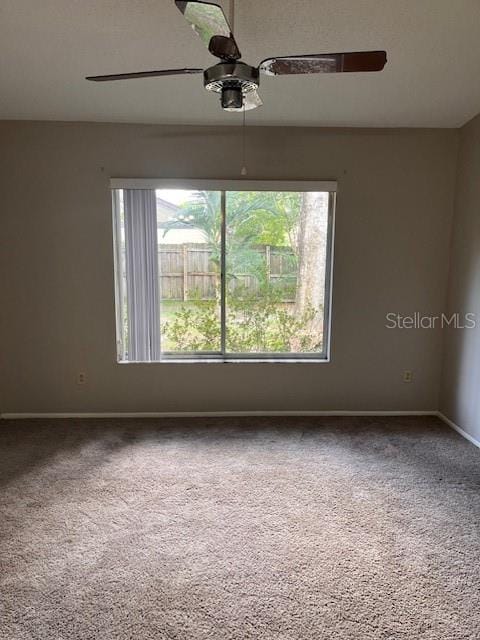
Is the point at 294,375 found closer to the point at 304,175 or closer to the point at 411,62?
the point at 304,175

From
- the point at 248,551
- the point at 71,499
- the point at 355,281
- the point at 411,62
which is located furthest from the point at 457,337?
the point at 71,499

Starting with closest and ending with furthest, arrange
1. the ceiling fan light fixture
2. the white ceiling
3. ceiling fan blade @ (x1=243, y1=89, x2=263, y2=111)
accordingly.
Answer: the ceiling fan light fixture < ceiling fan blade @ (x1=243, y1=89, x2=263, y2=111) < the white ceiling

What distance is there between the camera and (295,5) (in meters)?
2.20

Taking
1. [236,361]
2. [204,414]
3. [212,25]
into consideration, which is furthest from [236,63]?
[204,414]

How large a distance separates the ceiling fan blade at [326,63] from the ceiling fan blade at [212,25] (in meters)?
0.19

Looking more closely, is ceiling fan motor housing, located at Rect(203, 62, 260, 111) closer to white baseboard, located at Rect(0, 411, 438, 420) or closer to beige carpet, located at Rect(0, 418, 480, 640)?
beige carpet, located at Rect(0, 418, 480, 640)

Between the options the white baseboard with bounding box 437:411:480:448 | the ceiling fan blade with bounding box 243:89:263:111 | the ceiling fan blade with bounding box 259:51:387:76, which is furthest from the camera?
the white baseboard with bounding box 437:411:480:448

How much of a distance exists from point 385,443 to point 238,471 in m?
1.24

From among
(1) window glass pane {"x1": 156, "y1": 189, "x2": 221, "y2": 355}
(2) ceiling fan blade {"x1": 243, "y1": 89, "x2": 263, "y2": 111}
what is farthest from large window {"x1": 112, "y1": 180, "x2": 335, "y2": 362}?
(2) ceiling fan blade {"x1": 243, "y1": 89, "x2": 263, "y2": 111}

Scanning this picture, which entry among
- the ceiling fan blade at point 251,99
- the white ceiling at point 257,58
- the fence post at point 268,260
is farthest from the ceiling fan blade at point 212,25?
the fence post at point 268,260

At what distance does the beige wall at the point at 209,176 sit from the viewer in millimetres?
3574

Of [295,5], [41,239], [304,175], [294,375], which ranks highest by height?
[295,5]

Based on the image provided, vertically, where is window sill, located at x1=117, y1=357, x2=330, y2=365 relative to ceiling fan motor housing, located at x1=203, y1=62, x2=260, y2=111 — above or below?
below

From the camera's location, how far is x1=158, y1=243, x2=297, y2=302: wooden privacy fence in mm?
3797
